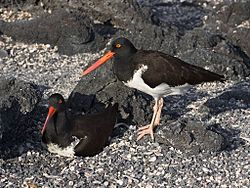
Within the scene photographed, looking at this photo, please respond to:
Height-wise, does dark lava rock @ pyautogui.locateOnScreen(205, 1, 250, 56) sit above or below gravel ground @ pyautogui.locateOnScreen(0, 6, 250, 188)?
above

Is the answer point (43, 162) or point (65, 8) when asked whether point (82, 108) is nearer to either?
point (43, 162)

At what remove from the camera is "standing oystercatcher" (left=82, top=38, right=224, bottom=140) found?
726cm

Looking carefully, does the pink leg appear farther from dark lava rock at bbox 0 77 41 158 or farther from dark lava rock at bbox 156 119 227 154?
dark lava rock at bbox 0 77 41 158

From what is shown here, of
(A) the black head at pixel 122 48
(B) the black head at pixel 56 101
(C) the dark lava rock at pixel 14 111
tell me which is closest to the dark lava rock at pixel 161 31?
(A) the black head at pixel 122 48

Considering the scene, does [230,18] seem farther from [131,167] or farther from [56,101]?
[56,101]

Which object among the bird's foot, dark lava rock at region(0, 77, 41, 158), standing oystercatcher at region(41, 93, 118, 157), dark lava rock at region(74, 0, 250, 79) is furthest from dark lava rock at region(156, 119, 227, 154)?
dark lava rock at region(74, 0, 250, 79)

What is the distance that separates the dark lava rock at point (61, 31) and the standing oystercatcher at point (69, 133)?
2901 millimetres

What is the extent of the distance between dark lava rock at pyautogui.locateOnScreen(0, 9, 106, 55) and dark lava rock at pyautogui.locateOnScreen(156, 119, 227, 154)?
319 cm

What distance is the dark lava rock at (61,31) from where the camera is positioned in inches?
389

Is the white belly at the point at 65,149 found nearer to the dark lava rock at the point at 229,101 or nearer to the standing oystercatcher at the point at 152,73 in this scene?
the standing oystercatcher at the point at 152,73

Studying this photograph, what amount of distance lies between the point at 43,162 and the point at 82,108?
1.11m

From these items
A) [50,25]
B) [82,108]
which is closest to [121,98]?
[82,108]

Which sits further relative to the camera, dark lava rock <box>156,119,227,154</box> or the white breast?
the white breast

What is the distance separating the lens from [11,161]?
22.9 feet
